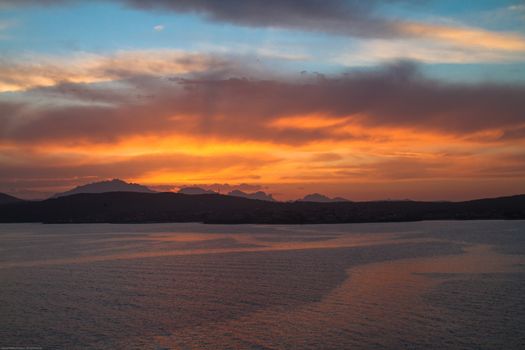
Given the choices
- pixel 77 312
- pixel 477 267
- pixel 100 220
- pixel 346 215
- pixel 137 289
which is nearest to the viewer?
pixel 77 312

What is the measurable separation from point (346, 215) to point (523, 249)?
3320 inches

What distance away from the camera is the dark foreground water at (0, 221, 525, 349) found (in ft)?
56.1

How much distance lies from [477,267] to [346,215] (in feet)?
315

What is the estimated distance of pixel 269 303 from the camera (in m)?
22.8

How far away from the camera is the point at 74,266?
38312 mm

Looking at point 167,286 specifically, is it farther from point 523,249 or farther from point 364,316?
point 523,249

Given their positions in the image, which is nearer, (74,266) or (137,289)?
(137,289)

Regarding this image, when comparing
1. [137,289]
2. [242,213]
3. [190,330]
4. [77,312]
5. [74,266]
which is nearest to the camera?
[190,330]

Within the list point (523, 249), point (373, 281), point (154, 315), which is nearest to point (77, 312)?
point (154, 315)

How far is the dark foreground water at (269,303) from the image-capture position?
1708 cm

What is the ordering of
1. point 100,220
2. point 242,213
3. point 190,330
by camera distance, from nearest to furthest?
1. point 190,330
2. point 242,213
3. point 100,220

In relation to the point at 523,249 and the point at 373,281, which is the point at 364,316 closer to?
the point at 373,281

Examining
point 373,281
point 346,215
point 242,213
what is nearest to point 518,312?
point 373,281

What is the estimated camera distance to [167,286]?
28.0 metres
